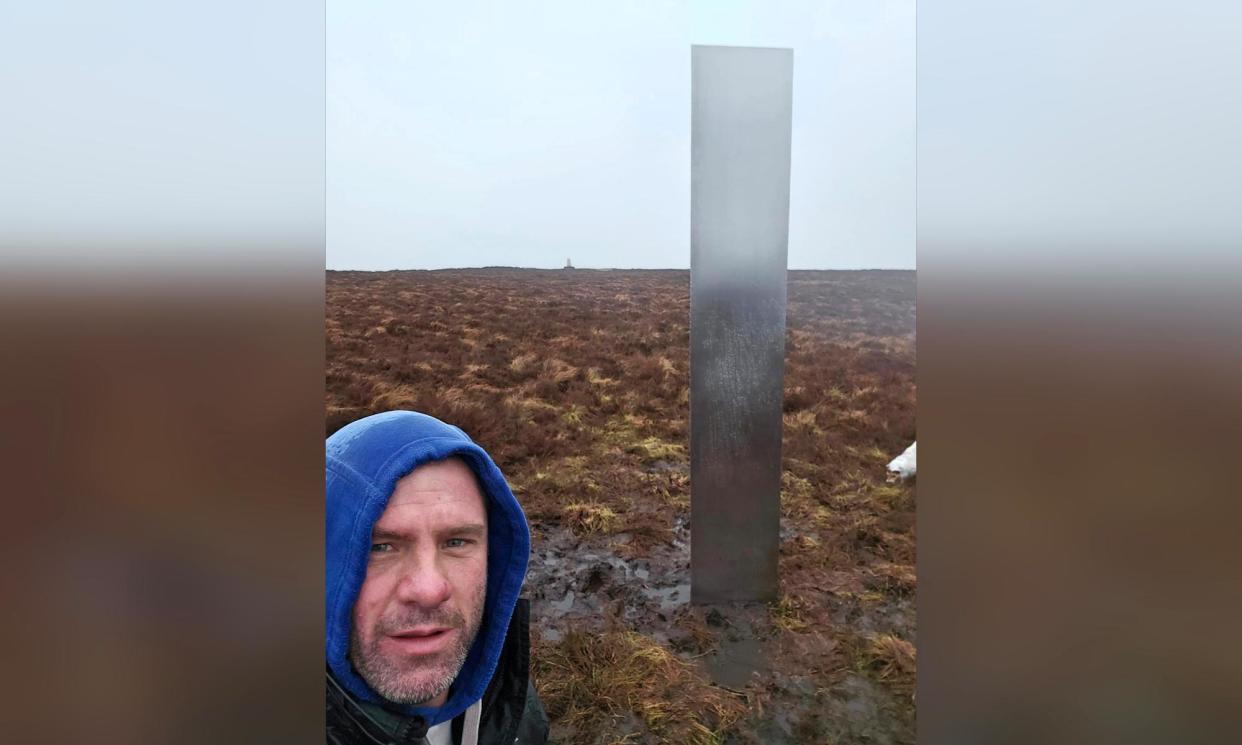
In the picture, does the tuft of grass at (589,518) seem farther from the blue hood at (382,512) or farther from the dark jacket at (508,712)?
the blue hood at (382,512)

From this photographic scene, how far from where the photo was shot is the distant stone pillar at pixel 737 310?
7.46 feet

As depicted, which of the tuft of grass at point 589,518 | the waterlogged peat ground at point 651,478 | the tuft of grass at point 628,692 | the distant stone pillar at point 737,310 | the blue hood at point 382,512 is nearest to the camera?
the blue hood at point 382,512

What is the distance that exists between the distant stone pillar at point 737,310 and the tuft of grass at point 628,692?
45cm

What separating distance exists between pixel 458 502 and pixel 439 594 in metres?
0.16

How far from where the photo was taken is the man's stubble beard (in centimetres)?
99

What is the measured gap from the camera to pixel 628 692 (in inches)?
76.2

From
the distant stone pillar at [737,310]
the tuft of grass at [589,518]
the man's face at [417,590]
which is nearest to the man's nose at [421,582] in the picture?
the man's face at [417,590]

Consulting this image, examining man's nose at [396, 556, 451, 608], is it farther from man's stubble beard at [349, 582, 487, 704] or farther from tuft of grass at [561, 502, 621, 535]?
tuft of grass at [561, 502, 621, 535]

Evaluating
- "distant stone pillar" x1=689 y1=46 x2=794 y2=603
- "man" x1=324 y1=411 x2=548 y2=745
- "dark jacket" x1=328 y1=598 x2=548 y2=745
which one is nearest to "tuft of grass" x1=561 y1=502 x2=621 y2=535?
"distant stone pillar" x1=689 y1=46 x2=794 y2=603

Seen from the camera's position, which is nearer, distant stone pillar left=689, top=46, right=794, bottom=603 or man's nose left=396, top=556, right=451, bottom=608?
man's nose left=396, top=556, right=451, bottom=608

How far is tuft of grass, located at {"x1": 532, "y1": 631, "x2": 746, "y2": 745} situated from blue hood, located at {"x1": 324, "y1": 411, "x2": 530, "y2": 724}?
890 mm
